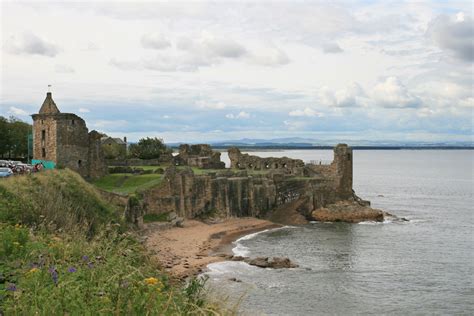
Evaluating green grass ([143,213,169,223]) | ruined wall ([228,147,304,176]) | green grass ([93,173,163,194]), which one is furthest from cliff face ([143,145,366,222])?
green grass ([93,173,163,194])

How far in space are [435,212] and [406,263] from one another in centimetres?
3226

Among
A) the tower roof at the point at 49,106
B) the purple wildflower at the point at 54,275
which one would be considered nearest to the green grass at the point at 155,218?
the tower roof at the point at 49,106

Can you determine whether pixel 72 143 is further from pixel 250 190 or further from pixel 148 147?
pixel 148 147

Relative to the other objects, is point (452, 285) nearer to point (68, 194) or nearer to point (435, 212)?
point (68, 194)

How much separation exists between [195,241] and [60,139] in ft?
45.8

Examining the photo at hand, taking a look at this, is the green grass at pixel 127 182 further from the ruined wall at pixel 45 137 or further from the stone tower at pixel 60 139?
the ruined wall at pixel 45 137

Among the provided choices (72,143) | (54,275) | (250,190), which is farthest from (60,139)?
(54,275)

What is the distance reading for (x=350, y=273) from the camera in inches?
1393

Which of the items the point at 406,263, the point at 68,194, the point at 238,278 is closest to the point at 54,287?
the point at 68,194

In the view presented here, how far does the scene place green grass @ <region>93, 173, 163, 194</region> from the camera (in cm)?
4803

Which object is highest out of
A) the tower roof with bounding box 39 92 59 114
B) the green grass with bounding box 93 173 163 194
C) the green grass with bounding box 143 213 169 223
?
the tower roof with bounding box 39 92 59 114

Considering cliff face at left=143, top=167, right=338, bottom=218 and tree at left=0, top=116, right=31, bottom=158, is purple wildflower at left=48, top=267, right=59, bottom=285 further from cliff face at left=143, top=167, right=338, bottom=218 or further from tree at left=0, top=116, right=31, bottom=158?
tree at left=0, top=116, right=31, bottom=158

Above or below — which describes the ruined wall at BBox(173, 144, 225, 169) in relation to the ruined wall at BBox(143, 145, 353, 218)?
above

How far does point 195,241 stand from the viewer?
44.9 metres
